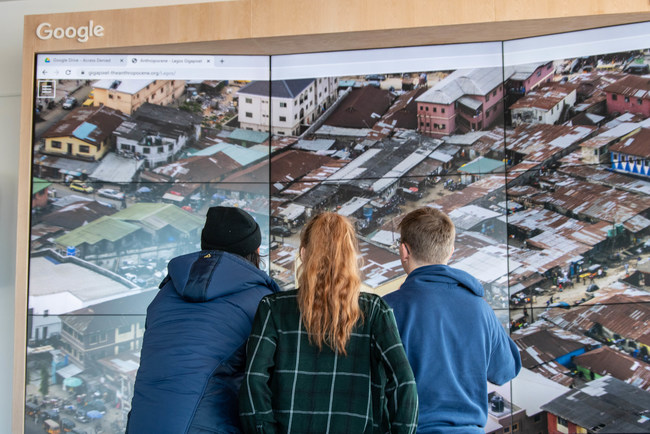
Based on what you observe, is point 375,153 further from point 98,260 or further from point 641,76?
point 98,260

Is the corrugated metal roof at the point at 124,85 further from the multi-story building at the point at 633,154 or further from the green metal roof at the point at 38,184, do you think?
the multi-story building at the point at 633,154

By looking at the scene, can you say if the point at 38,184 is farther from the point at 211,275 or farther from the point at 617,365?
the point at 617,365

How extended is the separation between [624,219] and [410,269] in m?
2.15

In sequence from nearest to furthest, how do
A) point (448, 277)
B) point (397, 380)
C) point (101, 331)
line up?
1. point (397, 380)
2. point (448, 277)
3. point (101, 331)

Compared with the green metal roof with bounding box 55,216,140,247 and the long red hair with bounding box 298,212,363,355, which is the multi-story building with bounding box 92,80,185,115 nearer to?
the green metal roof with bounding box 55,216,140,247

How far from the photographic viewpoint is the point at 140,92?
4.20m

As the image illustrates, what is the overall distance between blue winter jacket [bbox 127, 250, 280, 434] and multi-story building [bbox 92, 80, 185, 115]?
2532 mm

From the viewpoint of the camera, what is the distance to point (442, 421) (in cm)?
177

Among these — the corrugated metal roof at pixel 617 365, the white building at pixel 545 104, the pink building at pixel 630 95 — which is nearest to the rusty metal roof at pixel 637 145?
the pink building at pixel 630 95

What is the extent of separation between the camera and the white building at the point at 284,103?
13.6 feet

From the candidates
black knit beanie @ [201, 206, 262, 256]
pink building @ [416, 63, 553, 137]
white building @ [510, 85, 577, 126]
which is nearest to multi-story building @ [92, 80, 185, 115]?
pink building @ [416, 63, 553, 137]

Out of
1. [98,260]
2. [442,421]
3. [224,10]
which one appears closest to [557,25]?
[224,10]

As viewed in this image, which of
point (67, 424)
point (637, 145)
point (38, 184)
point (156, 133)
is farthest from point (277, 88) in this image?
point (67, 424)

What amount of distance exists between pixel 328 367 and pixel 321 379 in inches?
1.4
